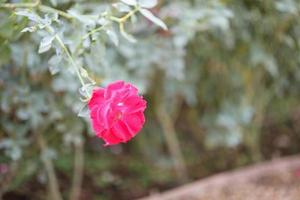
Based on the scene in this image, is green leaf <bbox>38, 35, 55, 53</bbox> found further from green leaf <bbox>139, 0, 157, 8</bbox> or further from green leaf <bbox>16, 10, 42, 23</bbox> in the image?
green leaf <bbox>139, 0, 157, 8</bbox>

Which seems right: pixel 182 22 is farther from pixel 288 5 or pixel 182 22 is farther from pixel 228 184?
pixel 228 184

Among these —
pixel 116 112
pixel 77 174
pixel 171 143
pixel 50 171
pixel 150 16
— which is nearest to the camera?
pixel 116 112

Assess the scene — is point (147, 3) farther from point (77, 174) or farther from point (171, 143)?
point (171, 143)

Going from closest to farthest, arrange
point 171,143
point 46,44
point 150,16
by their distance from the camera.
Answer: point 46,44 < point 150,16 < point 171,143

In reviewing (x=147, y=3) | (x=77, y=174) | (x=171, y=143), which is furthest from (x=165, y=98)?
(x=147, y=3)

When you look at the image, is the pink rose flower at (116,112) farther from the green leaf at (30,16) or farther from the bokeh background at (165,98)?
the bokeh background at (165,98)

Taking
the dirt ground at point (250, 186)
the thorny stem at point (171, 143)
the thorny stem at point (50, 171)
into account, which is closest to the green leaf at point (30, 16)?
the thorny stem at point (50, 171)

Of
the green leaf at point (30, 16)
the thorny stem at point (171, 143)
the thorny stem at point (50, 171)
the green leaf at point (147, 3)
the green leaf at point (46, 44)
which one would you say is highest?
the green leaf at point (30, 16)

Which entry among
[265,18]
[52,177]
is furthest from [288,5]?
[52,177]
